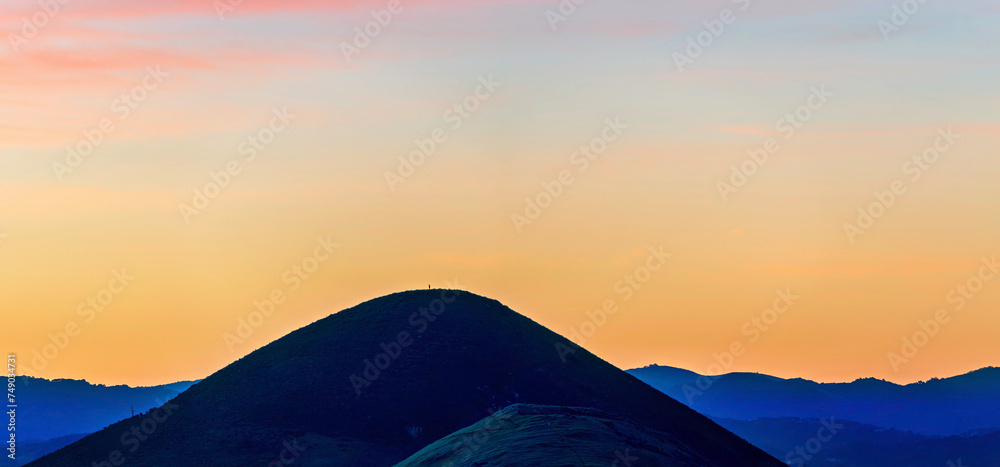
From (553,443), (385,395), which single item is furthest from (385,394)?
(553,443)

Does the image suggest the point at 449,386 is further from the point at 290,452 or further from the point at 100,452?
the point at 100,452

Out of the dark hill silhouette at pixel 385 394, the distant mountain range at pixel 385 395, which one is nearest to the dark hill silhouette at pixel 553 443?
the distant mountain range at pixel 385 395

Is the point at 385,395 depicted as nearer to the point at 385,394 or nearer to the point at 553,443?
the point at 385,394

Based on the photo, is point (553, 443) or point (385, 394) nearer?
point (553, 443)

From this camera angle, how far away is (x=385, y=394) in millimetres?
104500

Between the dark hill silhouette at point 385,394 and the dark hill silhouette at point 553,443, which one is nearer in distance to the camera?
the dark hill silhouette at point 553,443

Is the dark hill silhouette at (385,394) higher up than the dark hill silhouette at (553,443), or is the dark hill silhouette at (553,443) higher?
the dark hill silhouette at (385,394)

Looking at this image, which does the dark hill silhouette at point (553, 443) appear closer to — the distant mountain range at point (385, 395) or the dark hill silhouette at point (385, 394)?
the distant mountain range at point (385, 395)

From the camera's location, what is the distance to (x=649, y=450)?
67.1 meters

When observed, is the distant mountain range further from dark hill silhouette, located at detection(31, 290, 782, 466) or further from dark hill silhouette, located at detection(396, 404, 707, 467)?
dark hill silhouette, located at detection(396, 404, 707, 467)

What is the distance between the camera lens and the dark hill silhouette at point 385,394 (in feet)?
313

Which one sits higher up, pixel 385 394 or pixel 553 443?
pixel 385 394

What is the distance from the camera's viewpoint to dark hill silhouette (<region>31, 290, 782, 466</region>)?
95500 mm

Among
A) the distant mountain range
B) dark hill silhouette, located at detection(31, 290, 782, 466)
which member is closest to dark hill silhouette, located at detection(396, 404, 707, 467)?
the distant mountain range
